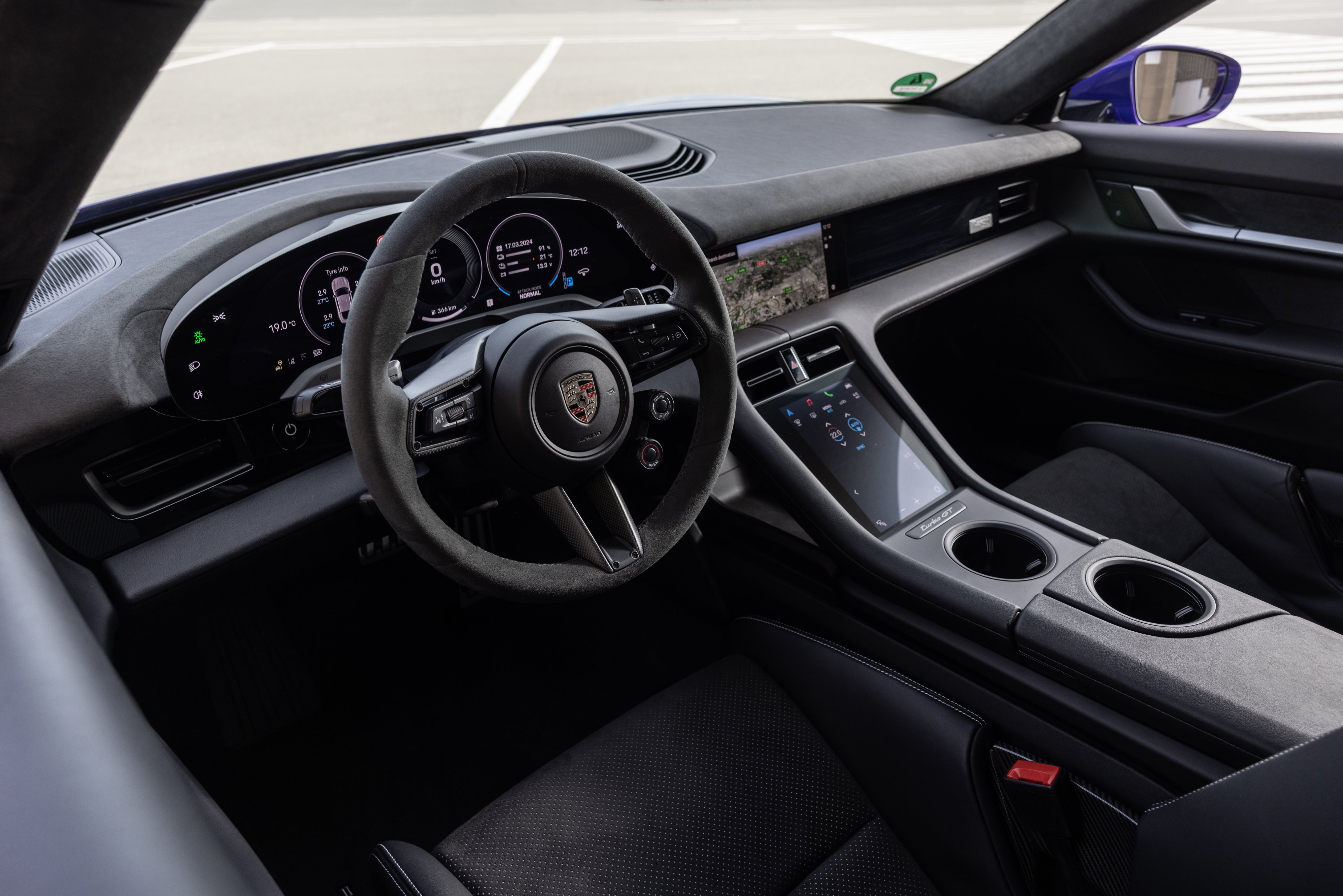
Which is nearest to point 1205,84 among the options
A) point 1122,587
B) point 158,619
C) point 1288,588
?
point 1288,588

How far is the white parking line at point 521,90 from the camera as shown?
220 cm

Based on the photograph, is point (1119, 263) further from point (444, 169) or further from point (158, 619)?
point (158, 619)

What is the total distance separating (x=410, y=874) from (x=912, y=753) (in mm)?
751

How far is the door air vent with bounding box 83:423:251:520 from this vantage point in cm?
122

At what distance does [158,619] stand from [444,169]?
97 cm

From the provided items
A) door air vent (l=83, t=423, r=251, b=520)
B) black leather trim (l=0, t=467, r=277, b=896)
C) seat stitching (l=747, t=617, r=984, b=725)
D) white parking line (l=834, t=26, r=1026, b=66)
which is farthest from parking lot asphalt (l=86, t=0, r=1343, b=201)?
seat stitching (l=747, t=617, r=984, b=725)

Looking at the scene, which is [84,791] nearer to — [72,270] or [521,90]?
[72,270]

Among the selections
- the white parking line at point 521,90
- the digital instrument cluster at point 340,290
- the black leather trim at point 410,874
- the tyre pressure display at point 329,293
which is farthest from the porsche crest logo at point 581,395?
the white parking line at point 521,90

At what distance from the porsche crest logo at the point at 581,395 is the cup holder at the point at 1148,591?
0.85 meters

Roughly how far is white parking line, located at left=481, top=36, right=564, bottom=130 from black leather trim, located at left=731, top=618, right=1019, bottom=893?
4.93ft

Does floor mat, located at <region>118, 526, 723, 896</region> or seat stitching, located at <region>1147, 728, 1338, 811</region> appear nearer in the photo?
seat stitching, located at <region>1147, 728, 1338, 811</region>

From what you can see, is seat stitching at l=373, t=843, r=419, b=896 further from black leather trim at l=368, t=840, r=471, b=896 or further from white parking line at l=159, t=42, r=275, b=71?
white parking line at l=159, t=42, r=275, b=71

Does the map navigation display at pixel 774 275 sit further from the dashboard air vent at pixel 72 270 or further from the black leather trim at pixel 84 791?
the black leather trim at pixel 84 791

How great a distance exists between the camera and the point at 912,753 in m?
1.32
